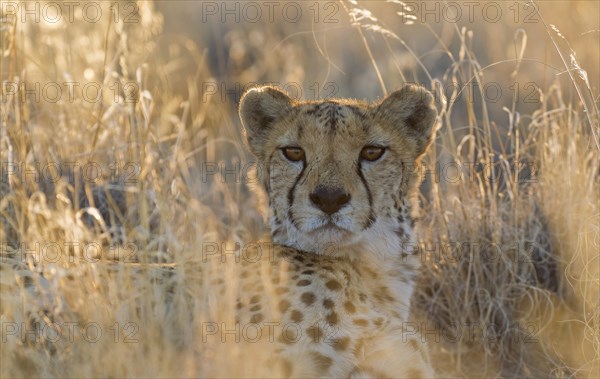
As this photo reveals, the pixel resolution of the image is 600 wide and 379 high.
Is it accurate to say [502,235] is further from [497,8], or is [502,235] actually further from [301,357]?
[497,8]

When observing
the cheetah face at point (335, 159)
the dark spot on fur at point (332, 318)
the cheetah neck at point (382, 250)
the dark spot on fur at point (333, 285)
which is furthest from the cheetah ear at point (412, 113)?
the dark spot on fur at point (332, 318)

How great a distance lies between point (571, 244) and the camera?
12.9 ft

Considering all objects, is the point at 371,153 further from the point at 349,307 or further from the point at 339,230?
the point at 349,307

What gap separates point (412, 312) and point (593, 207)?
87cm

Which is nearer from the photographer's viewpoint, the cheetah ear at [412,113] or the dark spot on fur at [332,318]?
the dark spot on fur at [332,318]

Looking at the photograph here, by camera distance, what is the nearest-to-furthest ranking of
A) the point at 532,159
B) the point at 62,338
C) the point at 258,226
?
the point at 62,338 → the point at 532,159 → the point at 258,226

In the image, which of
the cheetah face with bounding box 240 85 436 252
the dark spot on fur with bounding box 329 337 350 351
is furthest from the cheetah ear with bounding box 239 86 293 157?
the dark spot on fur with bounding box 329 337 350 351

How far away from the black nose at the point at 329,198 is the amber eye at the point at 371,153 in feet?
0.87

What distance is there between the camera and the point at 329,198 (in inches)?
121

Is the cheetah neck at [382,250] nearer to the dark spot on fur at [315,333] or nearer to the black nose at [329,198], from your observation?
the black nose at [329,198]

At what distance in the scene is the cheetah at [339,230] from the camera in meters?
2.90

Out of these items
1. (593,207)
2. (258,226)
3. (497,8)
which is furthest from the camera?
(497,8)

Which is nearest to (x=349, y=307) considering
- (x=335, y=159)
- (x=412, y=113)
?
(x=335, y=159)

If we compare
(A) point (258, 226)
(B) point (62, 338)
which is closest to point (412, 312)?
(A) point (258, 226)
